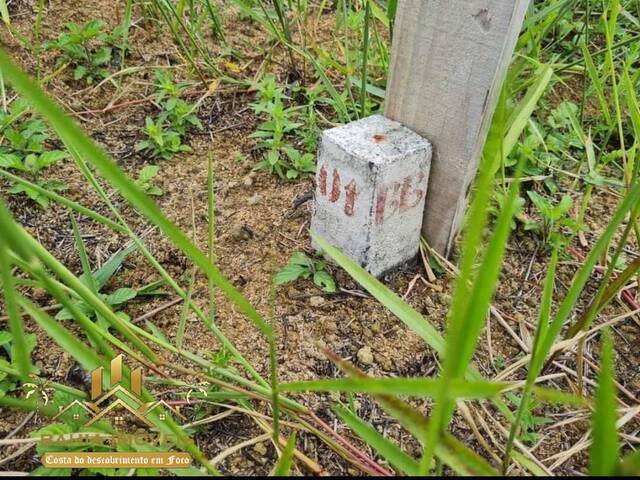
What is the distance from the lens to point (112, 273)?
1.17 m

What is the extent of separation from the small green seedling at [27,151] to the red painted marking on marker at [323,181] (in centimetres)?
66

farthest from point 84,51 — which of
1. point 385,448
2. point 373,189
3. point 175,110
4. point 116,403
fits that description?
point 385,448

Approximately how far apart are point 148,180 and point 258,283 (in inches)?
18.4

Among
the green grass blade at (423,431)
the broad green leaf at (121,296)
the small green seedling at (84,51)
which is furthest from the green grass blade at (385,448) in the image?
the small green seedling at (84,51)

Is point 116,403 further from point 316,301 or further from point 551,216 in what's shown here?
point 551,216

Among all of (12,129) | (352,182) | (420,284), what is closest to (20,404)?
(352,182)

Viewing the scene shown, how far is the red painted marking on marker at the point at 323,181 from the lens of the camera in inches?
45.9

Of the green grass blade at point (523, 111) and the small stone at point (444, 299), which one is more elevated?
the green grass blade at point (523, 111)

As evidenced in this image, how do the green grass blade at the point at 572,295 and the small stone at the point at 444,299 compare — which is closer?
the green grass blade at the point at 572,295

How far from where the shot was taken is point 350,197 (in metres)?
1.13

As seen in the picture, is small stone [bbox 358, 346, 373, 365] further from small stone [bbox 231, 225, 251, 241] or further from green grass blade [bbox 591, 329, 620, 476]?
green grass blade [bbox 591, 329, 620, 476]

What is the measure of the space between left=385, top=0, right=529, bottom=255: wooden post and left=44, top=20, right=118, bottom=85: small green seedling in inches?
42.8

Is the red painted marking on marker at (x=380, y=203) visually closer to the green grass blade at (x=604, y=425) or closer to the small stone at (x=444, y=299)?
the small stone at (x=444, y=299)

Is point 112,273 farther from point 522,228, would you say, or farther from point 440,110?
point 522,228
